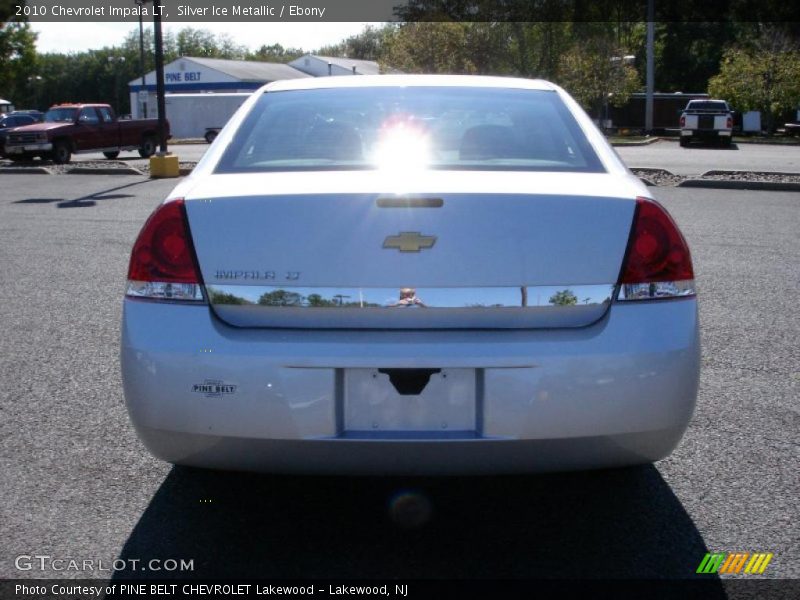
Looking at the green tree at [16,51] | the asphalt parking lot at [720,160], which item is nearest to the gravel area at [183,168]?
the asphalt parking lot at [720,160]

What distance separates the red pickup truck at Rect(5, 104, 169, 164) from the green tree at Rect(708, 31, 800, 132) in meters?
27.6

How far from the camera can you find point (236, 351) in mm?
2768

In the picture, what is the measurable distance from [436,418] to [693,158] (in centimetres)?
2510

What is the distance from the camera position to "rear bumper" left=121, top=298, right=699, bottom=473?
2727 mm

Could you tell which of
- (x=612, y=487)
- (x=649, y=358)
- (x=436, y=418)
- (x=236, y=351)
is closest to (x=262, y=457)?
(x=236, y=351)

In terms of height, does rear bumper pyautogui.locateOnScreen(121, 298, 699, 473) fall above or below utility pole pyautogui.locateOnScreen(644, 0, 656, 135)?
below

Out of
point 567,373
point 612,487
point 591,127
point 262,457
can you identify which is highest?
point 591,127

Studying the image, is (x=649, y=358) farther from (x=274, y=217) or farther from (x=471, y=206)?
(x=274, y=217)

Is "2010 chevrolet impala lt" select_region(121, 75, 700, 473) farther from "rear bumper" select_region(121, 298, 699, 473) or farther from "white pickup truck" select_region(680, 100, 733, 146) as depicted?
"white pickup truck" select_region(680, 100, 733, 146)

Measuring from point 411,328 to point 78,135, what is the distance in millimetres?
26279

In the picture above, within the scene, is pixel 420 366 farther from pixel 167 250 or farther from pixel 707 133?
pixel 707 133

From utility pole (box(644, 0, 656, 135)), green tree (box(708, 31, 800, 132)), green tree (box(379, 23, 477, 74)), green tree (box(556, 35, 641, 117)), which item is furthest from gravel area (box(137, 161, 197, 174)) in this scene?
green tree (box(379, 23, 477, 74))

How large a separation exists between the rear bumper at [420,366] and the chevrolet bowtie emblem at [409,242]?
25cm

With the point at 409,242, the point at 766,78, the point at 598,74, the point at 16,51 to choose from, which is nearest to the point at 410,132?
the point at 409,242
